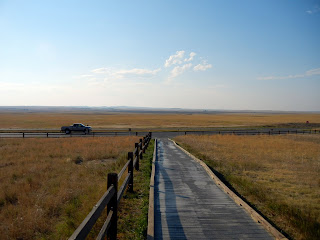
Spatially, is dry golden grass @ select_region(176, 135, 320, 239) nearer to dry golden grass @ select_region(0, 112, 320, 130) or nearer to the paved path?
the paved path

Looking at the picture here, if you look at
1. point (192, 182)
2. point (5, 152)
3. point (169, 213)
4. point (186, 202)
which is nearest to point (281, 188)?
point (192, 182)

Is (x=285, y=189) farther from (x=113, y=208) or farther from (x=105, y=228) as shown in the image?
(x=105, y=228)

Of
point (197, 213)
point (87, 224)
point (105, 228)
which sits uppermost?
point (87, 224)

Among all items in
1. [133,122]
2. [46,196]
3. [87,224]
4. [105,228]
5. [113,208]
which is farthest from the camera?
[133,122]

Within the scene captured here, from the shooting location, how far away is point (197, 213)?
6.34 metres

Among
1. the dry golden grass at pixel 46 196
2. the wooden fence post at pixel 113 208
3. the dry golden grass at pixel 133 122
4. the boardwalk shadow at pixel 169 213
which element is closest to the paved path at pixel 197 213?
the boardwalk shadow at pixel 169 213

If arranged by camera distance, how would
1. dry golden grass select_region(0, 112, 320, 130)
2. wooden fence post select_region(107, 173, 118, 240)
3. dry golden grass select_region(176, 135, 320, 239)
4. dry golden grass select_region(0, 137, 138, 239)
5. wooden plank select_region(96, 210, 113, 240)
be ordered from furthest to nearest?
dry golden grass select_region(0, 112, 320, 130) → dry golden grass select_region(0, 137, 138, 239) → dry golden grass select_region(176, 135, 320, 239) → wooden fence post select_region(107, 173, 118, 240) → wooden plank select_region(96, 210, 113, 240)

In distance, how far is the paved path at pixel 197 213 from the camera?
5.21m

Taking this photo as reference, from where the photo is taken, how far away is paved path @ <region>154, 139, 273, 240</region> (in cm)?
521

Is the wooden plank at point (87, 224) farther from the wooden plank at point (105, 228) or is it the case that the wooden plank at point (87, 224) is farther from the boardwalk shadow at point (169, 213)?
the boardwalk shadow at point (169, 213)

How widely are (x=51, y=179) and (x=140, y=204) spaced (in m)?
6.37

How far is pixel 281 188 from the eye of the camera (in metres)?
10.5

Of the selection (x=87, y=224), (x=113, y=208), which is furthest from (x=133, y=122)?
(x=87, y=224)

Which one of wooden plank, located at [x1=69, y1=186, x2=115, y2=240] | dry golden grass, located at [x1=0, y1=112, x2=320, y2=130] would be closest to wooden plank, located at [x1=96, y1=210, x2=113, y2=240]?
wooden plank, located at [x1=69, y1=186, x2=115, y2=240]
